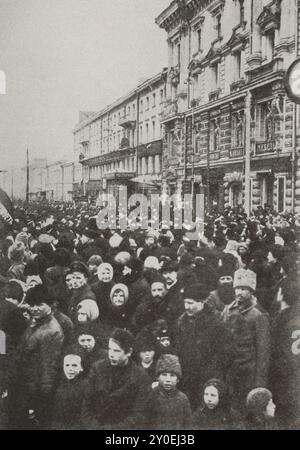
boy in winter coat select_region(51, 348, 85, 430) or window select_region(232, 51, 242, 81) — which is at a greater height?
window select_region(232, 51, 242, 81)

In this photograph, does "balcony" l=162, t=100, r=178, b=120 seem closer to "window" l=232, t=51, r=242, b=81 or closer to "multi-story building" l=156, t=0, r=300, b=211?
"multi-story building" l=156, t=0, r=300, b=211

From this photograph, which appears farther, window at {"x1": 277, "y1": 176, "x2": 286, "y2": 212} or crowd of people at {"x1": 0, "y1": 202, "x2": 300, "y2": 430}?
window at {"x1": 277, "y1": 176, "x2": 286, "y2": 212}

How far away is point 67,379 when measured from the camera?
4.07 meters

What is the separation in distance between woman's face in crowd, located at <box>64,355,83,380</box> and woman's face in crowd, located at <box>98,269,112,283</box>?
795mm

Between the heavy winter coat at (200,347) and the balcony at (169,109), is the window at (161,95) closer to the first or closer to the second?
the balcony at (169,109)

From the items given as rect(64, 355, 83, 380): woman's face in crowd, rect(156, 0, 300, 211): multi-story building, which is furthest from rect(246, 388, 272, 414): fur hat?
rect(156, 0, 300, 211): multi-story building

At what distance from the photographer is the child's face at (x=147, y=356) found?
408 centimetres

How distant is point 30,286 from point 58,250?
1.70 ft

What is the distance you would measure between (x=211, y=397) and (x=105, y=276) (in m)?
1.36

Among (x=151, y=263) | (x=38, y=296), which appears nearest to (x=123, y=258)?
(x=151, y=263)

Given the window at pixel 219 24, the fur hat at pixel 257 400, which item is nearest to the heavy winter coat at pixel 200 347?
→ the fur hat at pixel 257 400

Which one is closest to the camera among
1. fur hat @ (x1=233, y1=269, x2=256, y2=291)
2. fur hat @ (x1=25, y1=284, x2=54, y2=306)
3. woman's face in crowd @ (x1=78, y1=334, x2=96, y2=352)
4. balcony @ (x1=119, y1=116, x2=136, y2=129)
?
woman's face in crowd @ (x1=78, y1=334, x2=96, y2=352)

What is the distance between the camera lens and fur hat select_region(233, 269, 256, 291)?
14.2 ft
